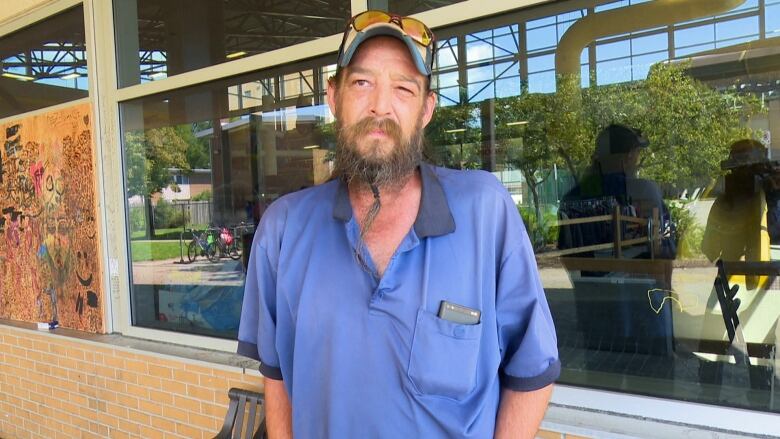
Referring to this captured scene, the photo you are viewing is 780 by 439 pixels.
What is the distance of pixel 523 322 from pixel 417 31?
2.15 feet

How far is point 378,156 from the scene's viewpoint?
3.87ft

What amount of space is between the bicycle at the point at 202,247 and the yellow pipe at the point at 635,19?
8.38ft

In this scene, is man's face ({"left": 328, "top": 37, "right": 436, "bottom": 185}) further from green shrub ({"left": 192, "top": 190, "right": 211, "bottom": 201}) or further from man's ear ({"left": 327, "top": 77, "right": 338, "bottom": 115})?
green shrub ({"left": 192, "top": 190, "right": 211, "bottom": 201})

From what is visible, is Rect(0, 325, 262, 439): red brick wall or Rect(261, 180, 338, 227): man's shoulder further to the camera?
Rect(0, 325, 262, 439): red brick wall

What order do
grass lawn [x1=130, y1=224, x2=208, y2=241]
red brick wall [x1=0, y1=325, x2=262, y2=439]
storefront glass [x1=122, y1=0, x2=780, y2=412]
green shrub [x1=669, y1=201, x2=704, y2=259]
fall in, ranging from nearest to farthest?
storefront glass [x1=122, y1=0, x2=780, y2=412], red brick wall [x1=0, y1=325, x2=262, y2=439], grass lawn [x1=130, y1=224, x2=208, y2=241], green shrub [x1=669, y1=201, x2=704, y2=259]

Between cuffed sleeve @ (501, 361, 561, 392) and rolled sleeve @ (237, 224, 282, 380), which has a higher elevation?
rolled sleeve @ (237, 224, 282, 380)

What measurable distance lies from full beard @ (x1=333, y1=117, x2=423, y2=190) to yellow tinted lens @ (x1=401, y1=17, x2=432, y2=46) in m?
0.19

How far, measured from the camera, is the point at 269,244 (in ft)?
4.14

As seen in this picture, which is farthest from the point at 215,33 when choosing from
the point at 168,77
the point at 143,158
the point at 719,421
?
the point at 719,421

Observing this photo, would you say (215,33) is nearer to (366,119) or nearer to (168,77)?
(168,77)

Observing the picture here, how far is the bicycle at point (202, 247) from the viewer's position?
3.71 meters

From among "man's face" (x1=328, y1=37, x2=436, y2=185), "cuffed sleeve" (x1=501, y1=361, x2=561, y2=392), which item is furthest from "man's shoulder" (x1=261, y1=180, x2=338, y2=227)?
"cuffed sleeve" (x1=501, y1=361, x2=561, y2=392)

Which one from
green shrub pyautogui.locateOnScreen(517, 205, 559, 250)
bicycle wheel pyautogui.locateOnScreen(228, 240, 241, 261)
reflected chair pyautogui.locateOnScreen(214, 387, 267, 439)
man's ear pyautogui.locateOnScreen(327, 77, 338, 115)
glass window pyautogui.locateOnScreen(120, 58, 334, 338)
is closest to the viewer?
man's ear pyautogui.locateOnScreen(327, 77, 338, 115)

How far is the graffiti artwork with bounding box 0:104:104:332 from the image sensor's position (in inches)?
144
